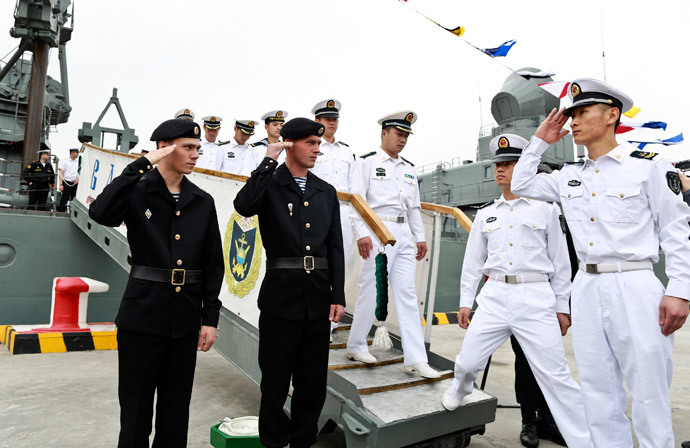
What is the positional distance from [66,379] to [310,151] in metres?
3.61

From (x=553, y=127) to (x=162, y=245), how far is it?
2073 millimetres

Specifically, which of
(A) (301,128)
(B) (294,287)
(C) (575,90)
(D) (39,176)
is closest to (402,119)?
(A) (301,128)

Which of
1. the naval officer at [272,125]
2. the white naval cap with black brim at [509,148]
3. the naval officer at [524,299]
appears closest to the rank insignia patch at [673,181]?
the naval officer at [524,299]

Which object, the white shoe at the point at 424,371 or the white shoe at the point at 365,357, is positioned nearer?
the white shoe at the point at 424,371

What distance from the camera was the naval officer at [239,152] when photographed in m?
6.04

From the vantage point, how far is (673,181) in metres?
2.17

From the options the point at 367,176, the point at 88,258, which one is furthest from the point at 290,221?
the point at 88,258

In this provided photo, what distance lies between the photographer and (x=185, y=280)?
214 centimetres

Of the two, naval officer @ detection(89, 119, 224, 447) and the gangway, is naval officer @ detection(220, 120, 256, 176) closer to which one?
the gangway

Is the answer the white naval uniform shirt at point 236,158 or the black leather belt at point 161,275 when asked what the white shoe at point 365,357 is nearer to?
the black leather belt at point 161,275

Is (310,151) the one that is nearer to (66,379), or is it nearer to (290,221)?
(290,221)

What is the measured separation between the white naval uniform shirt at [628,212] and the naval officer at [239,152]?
14.0ft

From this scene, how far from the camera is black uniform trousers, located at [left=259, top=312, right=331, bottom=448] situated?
245cm

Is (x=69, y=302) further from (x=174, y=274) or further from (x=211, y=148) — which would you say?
(x=174, y=274)
